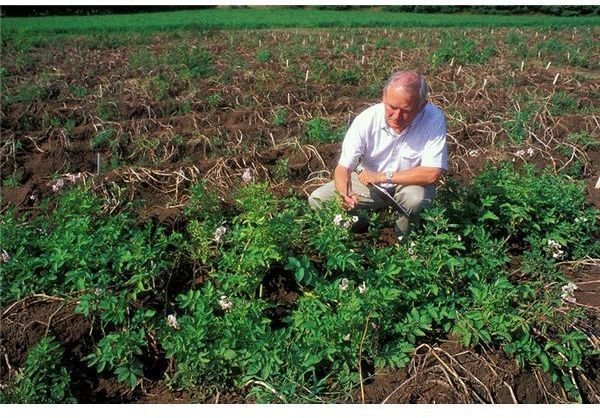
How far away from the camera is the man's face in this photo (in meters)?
3.37

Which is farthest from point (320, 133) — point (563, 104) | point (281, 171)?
point (563, 104)

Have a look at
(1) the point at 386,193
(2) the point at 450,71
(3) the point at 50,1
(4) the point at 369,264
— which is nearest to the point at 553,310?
(4) the point at 369,264

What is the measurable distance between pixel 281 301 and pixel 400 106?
142 centimetres

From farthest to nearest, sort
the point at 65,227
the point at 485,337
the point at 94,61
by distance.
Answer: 1. the point at 94,61
2. the point at 65,227
3. the point at 485,337

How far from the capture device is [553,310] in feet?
9.62

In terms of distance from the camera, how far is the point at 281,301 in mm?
3469

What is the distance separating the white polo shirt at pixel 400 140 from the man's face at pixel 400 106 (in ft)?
0.43

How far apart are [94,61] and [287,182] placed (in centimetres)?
756

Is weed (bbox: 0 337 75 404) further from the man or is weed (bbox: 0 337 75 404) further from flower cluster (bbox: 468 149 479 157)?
flower cluster (bbox: 468 149 479 157)

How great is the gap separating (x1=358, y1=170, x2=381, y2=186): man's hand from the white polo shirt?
112 millimetres

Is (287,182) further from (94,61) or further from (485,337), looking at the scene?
(94,61)

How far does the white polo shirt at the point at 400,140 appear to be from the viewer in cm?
367

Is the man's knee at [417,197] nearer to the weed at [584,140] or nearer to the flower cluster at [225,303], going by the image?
the flower cluster at [225,303]

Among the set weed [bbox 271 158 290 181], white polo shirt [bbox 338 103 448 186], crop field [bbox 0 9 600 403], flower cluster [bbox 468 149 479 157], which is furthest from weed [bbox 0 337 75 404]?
flower cluster [bbox 468 149 479 157]
